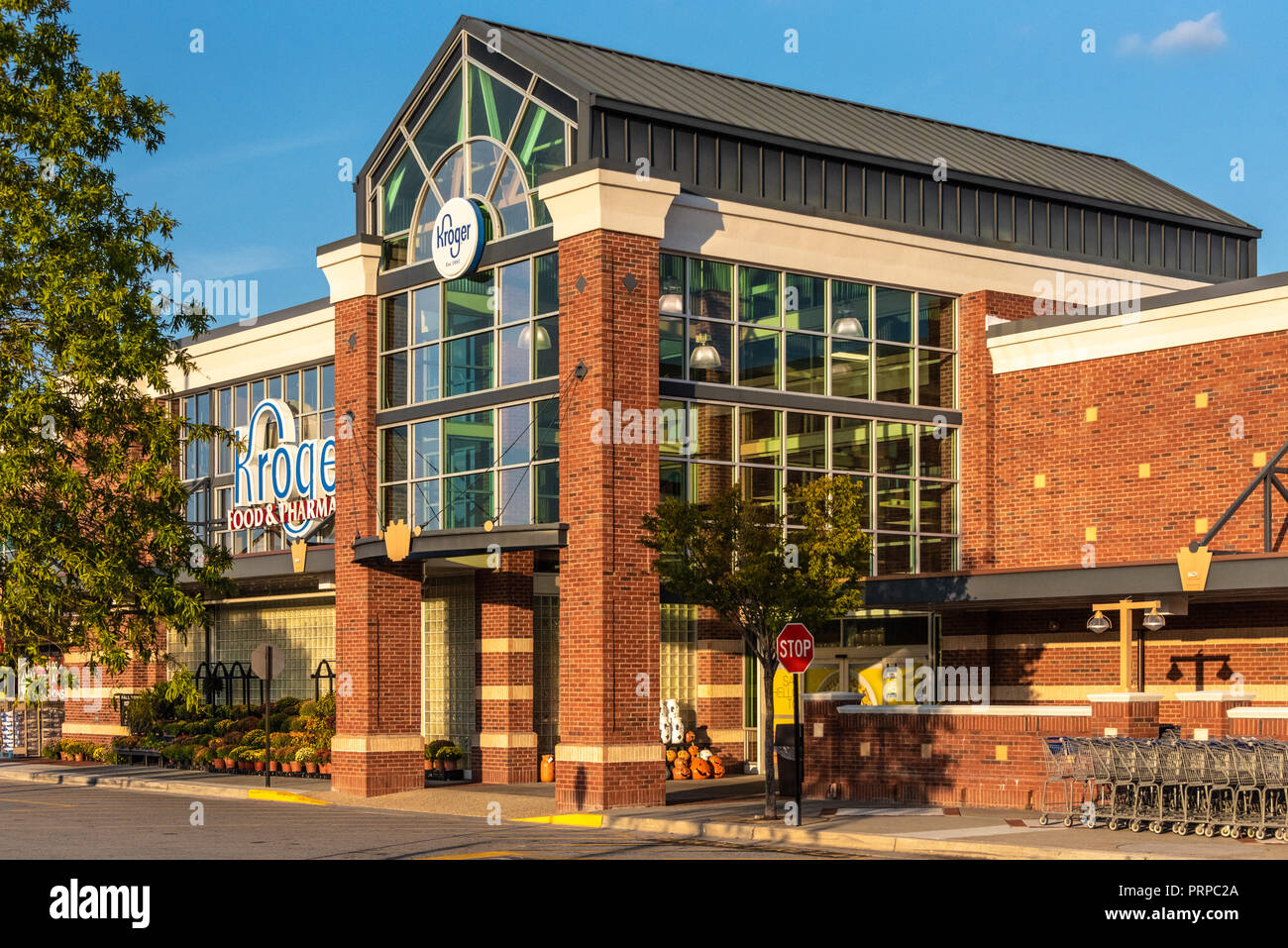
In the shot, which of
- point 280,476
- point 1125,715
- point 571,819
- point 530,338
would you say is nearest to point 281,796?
point 571,819

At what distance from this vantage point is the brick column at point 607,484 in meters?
27.0

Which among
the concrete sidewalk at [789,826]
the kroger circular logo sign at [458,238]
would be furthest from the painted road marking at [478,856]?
the kroger circular logo sign at [458,238]

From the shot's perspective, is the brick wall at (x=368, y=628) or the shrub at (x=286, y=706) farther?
the shrub at (x=286, y=706)

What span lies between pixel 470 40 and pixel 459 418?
22.8 feet

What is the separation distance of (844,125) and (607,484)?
1130 centimetres

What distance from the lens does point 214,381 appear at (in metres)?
41.7

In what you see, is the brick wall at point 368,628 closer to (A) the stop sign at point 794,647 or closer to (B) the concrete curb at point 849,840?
(B) the concrete curb at point 849,840

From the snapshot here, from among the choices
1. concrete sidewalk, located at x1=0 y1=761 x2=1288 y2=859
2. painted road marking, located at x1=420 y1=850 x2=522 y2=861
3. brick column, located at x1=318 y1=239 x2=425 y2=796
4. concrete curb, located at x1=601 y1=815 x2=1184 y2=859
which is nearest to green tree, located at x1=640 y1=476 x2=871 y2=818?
concrete curb, located at x1=601 y1=815 x2=1184 y2=859

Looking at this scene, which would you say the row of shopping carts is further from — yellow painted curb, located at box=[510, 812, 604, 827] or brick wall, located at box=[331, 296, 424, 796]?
brick wall, located at box=[331, 296, 424, 796]

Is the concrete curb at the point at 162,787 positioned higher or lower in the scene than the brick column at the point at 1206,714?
lower

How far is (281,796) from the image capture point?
31.7 meters

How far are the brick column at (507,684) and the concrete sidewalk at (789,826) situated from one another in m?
0.71
